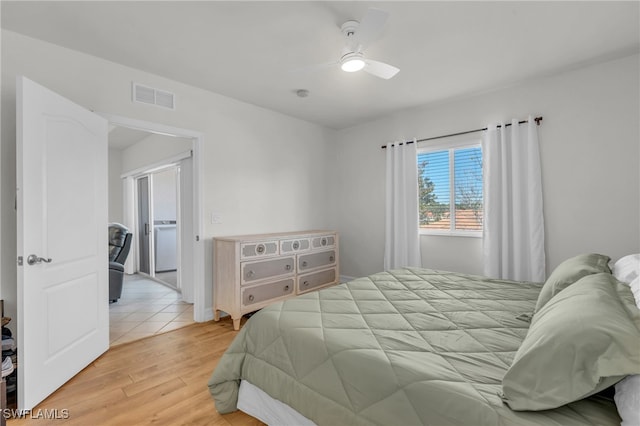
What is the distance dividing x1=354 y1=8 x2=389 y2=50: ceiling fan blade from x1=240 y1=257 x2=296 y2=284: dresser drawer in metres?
2.28

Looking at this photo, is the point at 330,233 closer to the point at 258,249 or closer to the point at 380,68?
the point at 258,249

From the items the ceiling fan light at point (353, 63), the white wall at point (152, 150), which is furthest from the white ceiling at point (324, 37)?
the white wall at point (152, 150)

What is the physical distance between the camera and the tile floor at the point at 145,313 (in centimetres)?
294

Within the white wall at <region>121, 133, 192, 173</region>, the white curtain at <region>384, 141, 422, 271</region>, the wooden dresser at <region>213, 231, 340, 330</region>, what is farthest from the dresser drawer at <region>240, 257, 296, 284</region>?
the white wall at <region>121, 133, 192, 173</region>

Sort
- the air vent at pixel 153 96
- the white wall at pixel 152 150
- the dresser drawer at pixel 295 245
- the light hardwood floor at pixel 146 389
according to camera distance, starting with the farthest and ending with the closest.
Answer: the white wall at pixel 152 150 < the dresser drawer at pixel 295 245 < the air vent at pixel 153 96 < the light hardwood floor at pixel 146 389

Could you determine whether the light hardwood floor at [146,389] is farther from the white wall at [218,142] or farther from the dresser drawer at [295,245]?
the dresser drawer at [295,245]

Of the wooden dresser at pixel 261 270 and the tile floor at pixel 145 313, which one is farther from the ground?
the wooden dresser at pixel 261 270

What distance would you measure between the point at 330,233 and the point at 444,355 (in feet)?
9.36

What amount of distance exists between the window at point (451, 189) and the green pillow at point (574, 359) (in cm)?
269

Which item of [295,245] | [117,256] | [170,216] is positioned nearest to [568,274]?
[295,245]

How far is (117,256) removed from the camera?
3979mm

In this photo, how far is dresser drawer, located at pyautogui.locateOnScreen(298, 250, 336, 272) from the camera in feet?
11.9

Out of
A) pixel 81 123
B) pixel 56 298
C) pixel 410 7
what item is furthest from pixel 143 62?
pixel 410 7

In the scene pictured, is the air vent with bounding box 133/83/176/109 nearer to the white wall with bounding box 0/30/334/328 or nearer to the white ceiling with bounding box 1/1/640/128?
the white wall with bounding box 0/30/334/328
